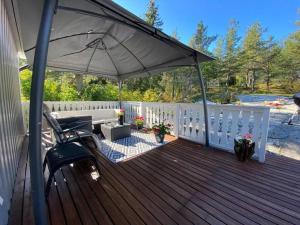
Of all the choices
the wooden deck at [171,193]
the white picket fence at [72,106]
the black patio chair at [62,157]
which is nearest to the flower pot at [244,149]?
the wooden deck at [171,193]

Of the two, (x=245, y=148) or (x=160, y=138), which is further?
(x=160, y=138)

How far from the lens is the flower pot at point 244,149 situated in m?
2.85

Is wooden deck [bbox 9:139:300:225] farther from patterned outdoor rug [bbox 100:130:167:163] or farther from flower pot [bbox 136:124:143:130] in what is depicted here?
flower pot [bbox 136:124:143:130]

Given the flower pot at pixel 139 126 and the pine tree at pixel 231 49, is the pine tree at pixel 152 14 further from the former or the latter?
the flower pot at pixel 139 126

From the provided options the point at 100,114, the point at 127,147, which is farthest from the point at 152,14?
the point at 127,147

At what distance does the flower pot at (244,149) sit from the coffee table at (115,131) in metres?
2.69

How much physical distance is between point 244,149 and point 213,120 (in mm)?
991

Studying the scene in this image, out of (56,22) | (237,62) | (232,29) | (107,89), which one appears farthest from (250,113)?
(232,29)

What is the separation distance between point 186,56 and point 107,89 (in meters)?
6.19

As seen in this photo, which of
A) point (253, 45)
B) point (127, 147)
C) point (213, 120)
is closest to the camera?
point (127, 147)

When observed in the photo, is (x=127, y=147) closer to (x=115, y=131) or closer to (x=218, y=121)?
(x=115, y=131)

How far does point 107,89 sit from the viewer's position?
8711 millimetres

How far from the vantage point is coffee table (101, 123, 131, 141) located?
394cm

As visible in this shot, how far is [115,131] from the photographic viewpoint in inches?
157
